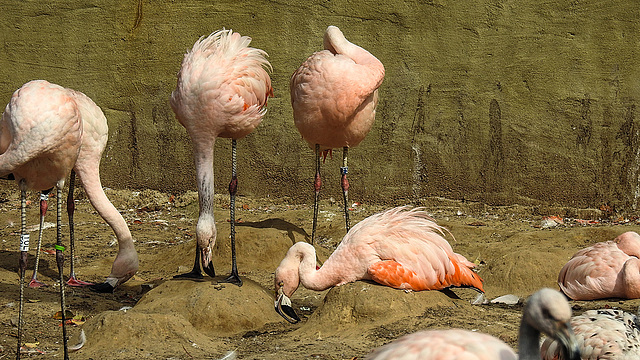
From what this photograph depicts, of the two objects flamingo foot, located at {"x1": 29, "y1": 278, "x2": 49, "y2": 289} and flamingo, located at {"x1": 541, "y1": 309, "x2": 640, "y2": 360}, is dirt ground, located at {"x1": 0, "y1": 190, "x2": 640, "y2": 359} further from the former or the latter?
flamingo, located at {"x1": 541, "y1": 309, "x2": 640, "y2": 360}

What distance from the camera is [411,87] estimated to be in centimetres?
848

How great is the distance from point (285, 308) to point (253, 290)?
0.49 m

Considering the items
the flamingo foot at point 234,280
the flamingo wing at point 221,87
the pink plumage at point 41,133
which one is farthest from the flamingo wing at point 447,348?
the flamingo wing at point 221,87

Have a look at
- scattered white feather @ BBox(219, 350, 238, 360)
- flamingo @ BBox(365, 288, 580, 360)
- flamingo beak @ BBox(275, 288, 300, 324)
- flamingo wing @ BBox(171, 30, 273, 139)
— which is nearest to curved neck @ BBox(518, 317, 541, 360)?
flamingo @ BBox(365, 288, 580, 360)

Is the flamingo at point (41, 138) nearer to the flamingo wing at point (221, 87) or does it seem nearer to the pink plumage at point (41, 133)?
the pink plumage at point (41, 133)

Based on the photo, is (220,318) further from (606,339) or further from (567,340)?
(567,340)

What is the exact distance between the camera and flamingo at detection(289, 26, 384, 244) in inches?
246

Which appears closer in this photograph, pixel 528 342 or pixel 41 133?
pixel 528 342

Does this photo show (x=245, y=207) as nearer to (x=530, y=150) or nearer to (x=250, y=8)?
(x=250, y=8)

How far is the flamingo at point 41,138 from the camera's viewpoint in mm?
4723

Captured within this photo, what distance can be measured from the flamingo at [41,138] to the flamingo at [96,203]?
3.63ft

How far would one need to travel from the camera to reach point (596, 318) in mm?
3594

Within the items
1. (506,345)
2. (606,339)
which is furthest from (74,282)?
(506,345)

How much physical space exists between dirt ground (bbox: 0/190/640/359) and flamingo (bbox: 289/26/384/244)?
3.41 ft
